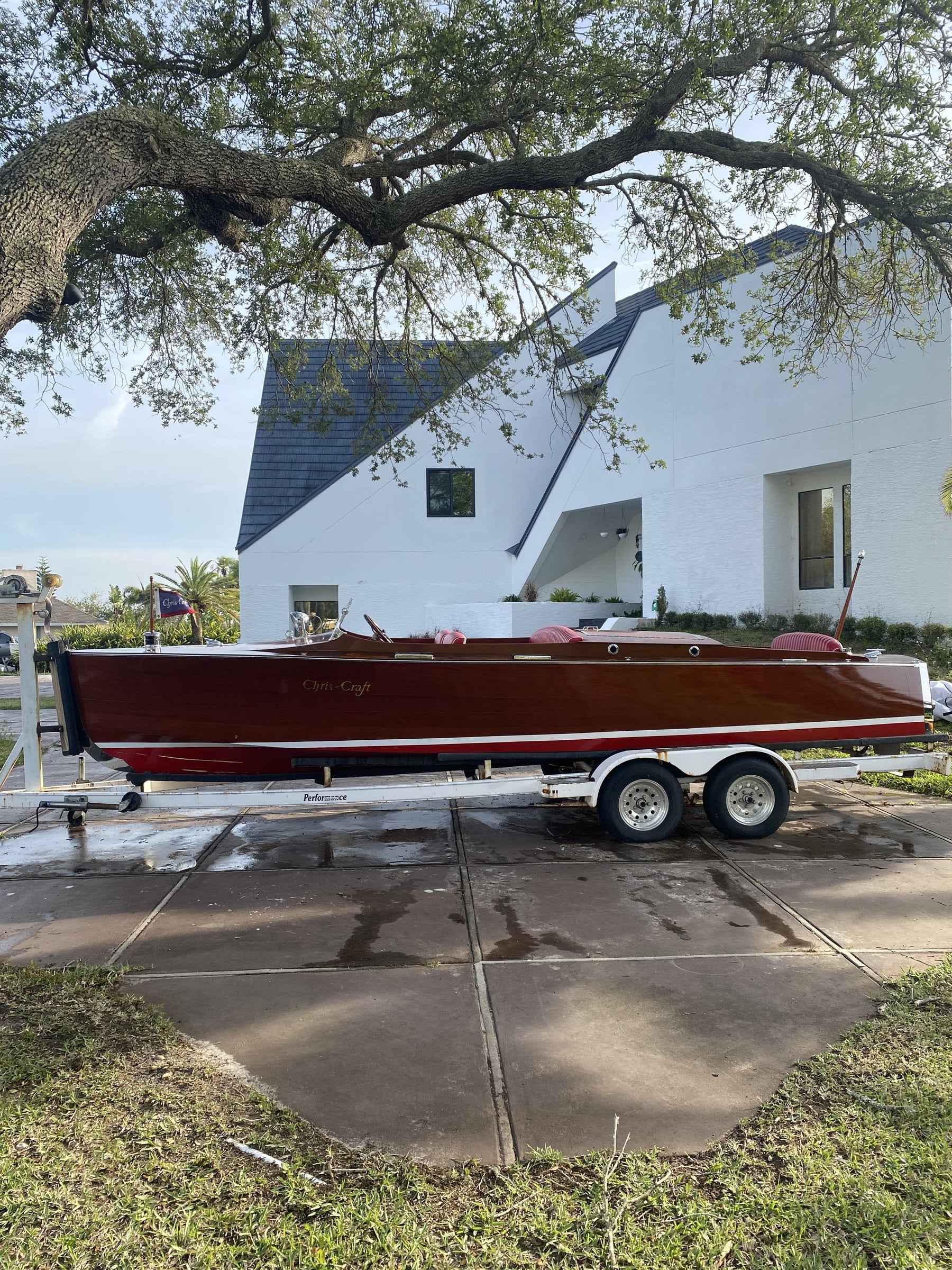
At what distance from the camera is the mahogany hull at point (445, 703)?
19.4ft

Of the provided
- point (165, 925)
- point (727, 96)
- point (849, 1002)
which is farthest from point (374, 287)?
point (849, 1002)

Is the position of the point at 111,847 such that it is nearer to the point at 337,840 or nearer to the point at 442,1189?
the point at 337,840

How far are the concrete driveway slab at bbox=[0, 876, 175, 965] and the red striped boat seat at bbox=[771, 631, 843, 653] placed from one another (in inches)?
198

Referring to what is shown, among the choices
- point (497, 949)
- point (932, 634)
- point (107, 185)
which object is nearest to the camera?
point (497, 949)

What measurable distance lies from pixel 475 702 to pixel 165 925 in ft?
8.07

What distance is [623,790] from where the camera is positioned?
253 inches

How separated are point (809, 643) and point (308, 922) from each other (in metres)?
4.69

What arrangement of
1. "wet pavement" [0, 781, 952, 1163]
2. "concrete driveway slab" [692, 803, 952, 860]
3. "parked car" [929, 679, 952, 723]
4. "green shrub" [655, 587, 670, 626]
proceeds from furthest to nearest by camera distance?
"green shrub" [655, 587, 670, 626]
"parked car" [929, 679, 952, 723]
"concrete driveway slab" [692, 803, 952, 860]
"wet pavement" [0, 781, 952, 1163]

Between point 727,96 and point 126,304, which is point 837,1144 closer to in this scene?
point 727,96

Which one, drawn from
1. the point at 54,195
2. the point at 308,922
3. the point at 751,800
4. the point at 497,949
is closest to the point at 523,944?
the point at 497,949

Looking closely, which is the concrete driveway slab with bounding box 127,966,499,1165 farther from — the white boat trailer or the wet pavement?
the white boat trailer

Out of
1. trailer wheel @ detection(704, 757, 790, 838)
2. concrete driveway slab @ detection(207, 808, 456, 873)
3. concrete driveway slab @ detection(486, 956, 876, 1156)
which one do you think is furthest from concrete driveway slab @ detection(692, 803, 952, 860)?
concrete driveway slab @ detection(207, 808, 456, 873)

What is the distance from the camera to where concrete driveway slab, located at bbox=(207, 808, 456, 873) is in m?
6.19

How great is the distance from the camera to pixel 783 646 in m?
7.45
